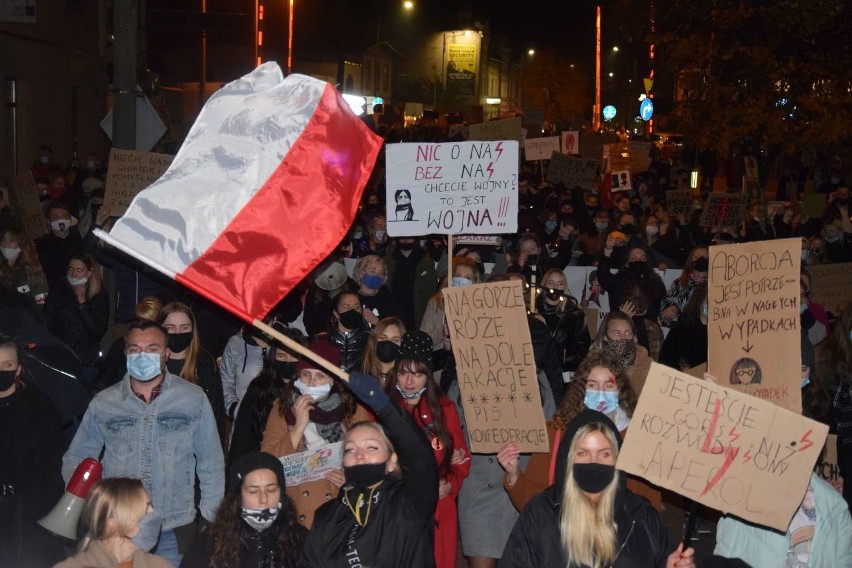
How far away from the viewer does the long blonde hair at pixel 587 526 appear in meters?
4.18

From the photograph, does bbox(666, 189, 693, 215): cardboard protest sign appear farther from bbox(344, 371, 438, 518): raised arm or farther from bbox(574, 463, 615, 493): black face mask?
bbox(344, 371, 438, 518): raised arm

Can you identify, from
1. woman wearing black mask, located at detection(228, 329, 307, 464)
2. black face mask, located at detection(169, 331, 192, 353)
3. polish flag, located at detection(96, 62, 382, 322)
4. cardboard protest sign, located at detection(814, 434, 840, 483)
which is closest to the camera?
polish flag, located at detection(96, 62, 382, 322)

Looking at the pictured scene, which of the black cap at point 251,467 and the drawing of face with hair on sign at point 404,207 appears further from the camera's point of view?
the drawing of face with hair on sign at point 404,207

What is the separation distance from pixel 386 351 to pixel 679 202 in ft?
43.9

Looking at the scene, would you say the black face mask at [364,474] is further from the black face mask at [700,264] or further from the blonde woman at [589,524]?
the black face mask at [700,264]

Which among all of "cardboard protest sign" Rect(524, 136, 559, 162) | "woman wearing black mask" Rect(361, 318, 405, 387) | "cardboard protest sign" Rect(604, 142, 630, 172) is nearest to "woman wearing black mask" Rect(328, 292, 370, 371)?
"woman wearing black mask" Rect(361, 318, 405, 387)

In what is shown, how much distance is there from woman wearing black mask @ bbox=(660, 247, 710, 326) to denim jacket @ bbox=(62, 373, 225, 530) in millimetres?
5381

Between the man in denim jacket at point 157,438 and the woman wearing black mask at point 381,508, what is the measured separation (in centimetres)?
129

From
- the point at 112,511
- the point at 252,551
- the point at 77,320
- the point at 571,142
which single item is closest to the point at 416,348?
the point at 252,551

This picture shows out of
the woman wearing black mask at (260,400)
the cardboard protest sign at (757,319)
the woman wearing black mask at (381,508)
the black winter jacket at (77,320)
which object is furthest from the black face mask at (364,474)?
the black winter jacket at (77,320)

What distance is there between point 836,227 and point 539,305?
604 cm

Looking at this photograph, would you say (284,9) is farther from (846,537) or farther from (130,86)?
(846,537)

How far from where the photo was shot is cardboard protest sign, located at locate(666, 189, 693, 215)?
18894 millimetres

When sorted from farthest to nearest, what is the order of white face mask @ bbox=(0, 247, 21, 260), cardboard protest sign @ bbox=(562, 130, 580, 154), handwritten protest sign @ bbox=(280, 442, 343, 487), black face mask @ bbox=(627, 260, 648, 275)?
cardboard protest sign @ bbox=(562, 130, 580, 154), black face mask @ bbox=(627, 260, 648, 275), white face mask @ bbox=(0, 247, 21, 260), handwritten protest sign @ bbox=(280, 442, 343, 487)
